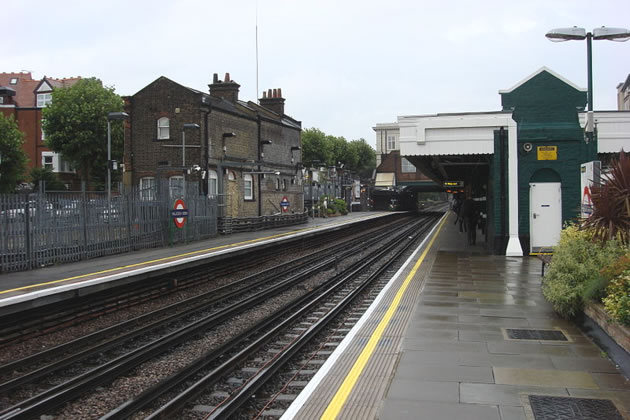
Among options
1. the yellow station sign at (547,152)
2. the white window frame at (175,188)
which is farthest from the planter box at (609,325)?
the white window frame at (175,188)

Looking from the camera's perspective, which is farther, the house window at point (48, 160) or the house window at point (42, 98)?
the house window at point (42, 98)

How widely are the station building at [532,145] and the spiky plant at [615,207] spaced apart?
8.57m

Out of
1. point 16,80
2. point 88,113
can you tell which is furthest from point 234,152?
point 16,80

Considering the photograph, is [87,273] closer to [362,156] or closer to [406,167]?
[406,167]

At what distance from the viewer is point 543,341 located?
7.25m

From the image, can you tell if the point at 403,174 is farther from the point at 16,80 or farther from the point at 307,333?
the point at 307,333

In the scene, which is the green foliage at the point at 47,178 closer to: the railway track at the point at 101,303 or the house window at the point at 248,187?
the house window at the point at 248,187

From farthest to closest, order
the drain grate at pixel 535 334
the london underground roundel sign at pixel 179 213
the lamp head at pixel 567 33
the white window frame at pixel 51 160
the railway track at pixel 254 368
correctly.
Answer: the white window frame at pixel 51 160 < the london underground roundel sign at pixel 179 213 < the lamp head at pixel 567 33 < the drain grate at pixel 535 334 < the railway track at pixel 254 368

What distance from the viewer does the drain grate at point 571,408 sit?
4680 millimetres

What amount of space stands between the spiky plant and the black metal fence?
438 inches

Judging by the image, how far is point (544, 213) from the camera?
17.4 meters

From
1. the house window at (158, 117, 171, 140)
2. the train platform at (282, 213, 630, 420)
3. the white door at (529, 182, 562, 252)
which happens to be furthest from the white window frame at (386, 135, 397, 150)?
the train platform at (282, 213, 630, 420)

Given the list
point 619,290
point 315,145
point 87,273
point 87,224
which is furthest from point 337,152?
point 619,290

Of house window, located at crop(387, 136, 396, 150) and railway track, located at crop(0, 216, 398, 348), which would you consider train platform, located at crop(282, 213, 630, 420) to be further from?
house window, located at crop(387, 136, 396, 150)
